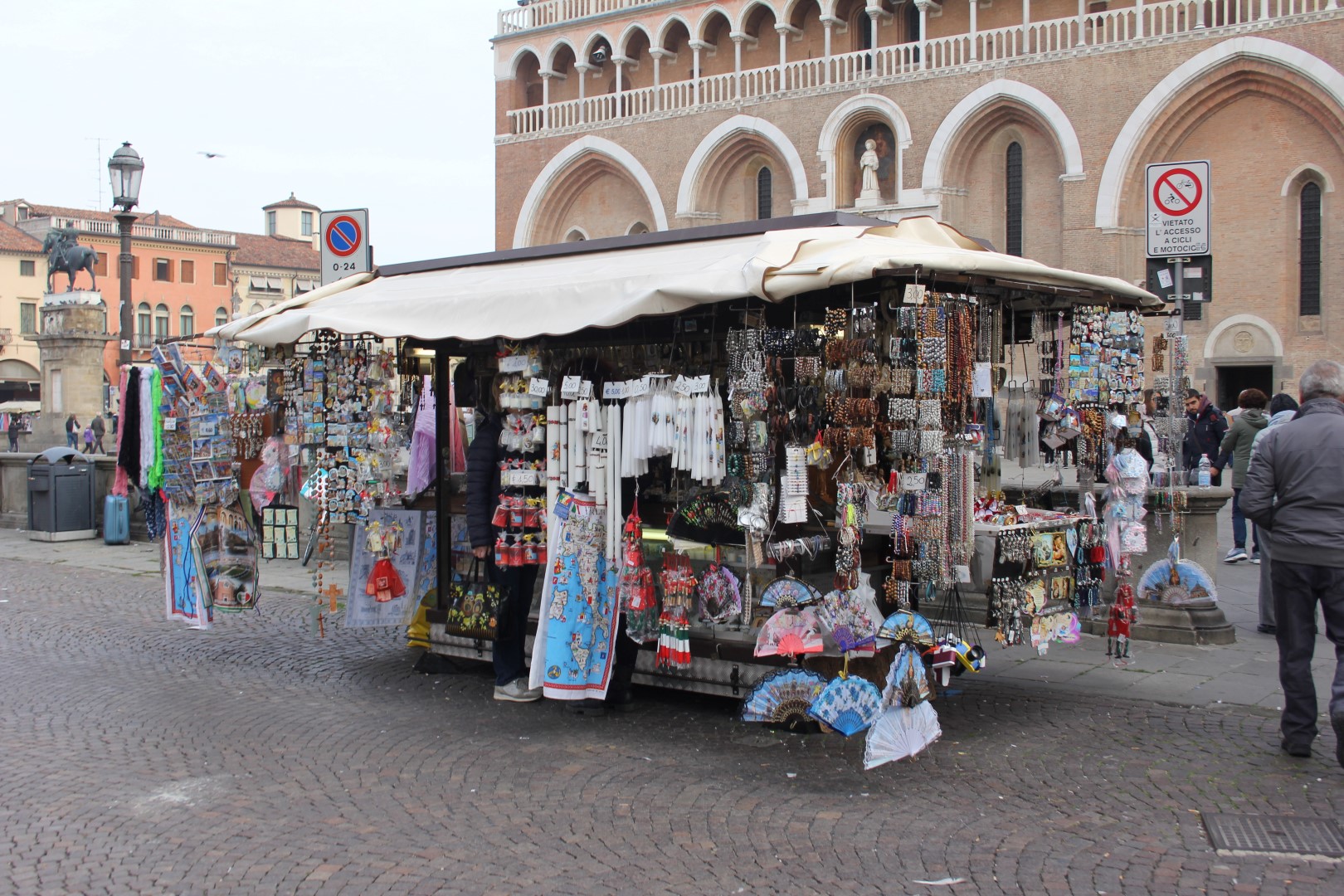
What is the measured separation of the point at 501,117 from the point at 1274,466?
36.3m

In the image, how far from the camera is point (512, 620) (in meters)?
7.38

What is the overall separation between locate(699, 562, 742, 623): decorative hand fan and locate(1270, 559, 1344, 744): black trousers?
2628mm

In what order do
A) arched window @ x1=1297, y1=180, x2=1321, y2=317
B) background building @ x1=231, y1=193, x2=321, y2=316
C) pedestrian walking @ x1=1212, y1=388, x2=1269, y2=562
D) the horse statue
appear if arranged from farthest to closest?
background building @ x1=231, y1=193, x2=321, y2=316 → the horse statue → arched window @ x1=1297, y1=180, x2=1321, y2=317 → pedestrian walking @ x1=1212, y1=388, x2=1269, y2=562

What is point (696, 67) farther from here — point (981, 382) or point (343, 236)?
point (981, 382)

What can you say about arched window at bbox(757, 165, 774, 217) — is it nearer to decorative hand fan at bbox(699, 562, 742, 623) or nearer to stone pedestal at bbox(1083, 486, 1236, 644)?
stone pedestal at bbox(1083, 486, 1236, 644)

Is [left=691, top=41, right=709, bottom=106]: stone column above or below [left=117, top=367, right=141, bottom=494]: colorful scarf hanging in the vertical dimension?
above

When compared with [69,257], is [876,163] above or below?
above

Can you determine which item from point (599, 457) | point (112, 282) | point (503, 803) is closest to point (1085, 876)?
point (503, 803)

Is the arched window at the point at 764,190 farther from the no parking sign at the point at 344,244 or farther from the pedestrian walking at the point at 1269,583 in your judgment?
the pedestrian walking at the point at 1269,583

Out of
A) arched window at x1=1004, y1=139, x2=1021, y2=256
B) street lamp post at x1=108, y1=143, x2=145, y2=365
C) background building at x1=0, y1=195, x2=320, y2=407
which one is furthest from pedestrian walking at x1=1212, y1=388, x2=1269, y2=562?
background building at x1=0, y1=195, x2=320, y2=407

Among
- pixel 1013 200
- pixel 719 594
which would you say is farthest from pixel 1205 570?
pixel 1013 200

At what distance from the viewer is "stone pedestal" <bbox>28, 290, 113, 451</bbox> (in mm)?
29344

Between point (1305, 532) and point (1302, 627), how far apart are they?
18.0 inches

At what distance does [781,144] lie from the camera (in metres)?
33.5
